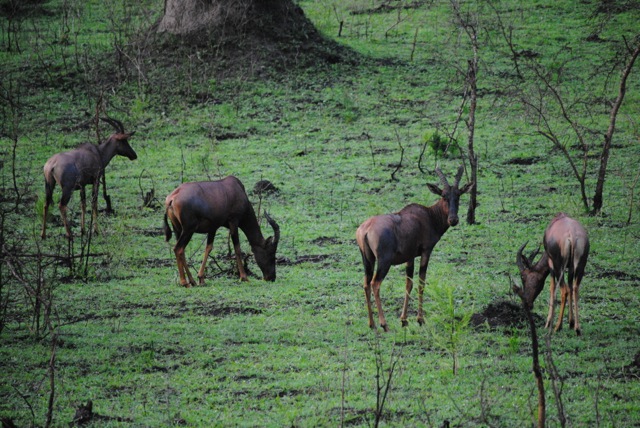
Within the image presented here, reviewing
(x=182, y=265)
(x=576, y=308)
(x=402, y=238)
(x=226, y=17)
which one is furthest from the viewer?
(x=226, y=17)

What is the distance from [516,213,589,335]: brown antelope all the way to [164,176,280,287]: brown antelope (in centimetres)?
421

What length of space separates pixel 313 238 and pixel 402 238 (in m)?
4.66

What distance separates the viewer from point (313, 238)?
1489 cm

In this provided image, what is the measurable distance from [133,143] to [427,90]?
8.10 m

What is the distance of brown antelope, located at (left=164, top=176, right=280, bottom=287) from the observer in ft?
40.8

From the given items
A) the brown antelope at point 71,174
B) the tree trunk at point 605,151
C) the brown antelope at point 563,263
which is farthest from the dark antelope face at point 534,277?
the brown antelope at point 71,174

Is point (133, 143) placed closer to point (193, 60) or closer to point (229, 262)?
point (193, 60)

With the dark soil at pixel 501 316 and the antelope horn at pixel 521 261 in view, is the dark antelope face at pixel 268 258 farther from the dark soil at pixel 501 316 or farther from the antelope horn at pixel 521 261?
the antelope horn at pixel 521 261

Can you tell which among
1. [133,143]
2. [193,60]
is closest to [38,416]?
[133,143]

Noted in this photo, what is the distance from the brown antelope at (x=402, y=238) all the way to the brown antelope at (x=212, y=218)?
288 cm

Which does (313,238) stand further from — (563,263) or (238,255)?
(563,263)

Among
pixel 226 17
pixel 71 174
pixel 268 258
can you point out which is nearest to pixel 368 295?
pixel 268 258

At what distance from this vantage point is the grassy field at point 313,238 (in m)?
8.15

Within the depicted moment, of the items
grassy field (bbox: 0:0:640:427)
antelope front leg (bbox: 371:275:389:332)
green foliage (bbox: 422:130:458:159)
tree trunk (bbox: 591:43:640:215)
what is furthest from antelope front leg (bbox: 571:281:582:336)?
green foliage (bbox: 422:130:458:159)
